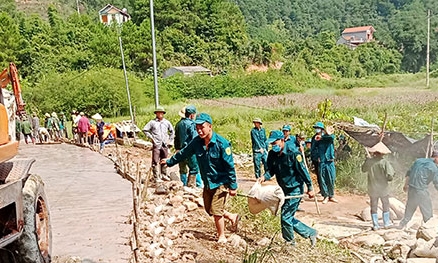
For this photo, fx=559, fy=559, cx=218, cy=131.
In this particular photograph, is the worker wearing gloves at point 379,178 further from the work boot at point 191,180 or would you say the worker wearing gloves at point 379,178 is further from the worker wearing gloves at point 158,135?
the worker wearing gloves at point 158,135

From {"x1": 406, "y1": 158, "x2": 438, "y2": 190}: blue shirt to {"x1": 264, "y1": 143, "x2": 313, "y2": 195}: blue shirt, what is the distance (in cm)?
255

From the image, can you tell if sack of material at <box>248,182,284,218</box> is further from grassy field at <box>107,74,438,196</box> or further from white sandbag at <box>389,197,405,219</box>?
grassy field at <box>107,74,438,196</box>

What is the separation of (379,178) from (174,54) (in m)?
52.8

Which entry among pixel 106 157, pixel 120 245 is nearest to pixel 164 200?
pixel 120 245

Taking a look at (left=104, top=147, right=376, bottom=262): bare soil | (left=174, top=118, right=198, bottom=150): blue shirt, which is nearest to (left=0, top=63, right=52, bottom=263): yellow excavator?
(left=104, top=147, right=376, bottom=262): bare soil

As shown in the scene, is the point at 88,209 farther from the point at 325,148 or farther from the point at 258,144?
the point at 258,144

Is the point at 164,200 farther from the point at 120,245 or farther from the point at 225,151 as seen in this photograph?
the point at 225,151

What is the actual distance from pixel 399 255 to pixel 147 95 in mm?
32447

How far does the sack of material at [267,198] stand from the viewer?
682 centimetres

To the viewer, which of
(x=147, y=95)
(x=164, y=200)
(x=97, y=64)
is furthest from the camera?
(x=97, y=64)

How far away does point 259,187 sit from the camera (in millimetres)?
7133

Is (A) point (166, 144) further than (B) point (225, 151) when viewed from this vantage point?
Yes

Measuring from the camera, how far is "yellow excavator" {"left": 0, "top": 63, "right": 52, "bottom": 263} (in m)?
4.84

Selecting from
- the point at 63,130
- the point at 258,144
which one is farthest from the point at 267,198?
the point at 63,130
